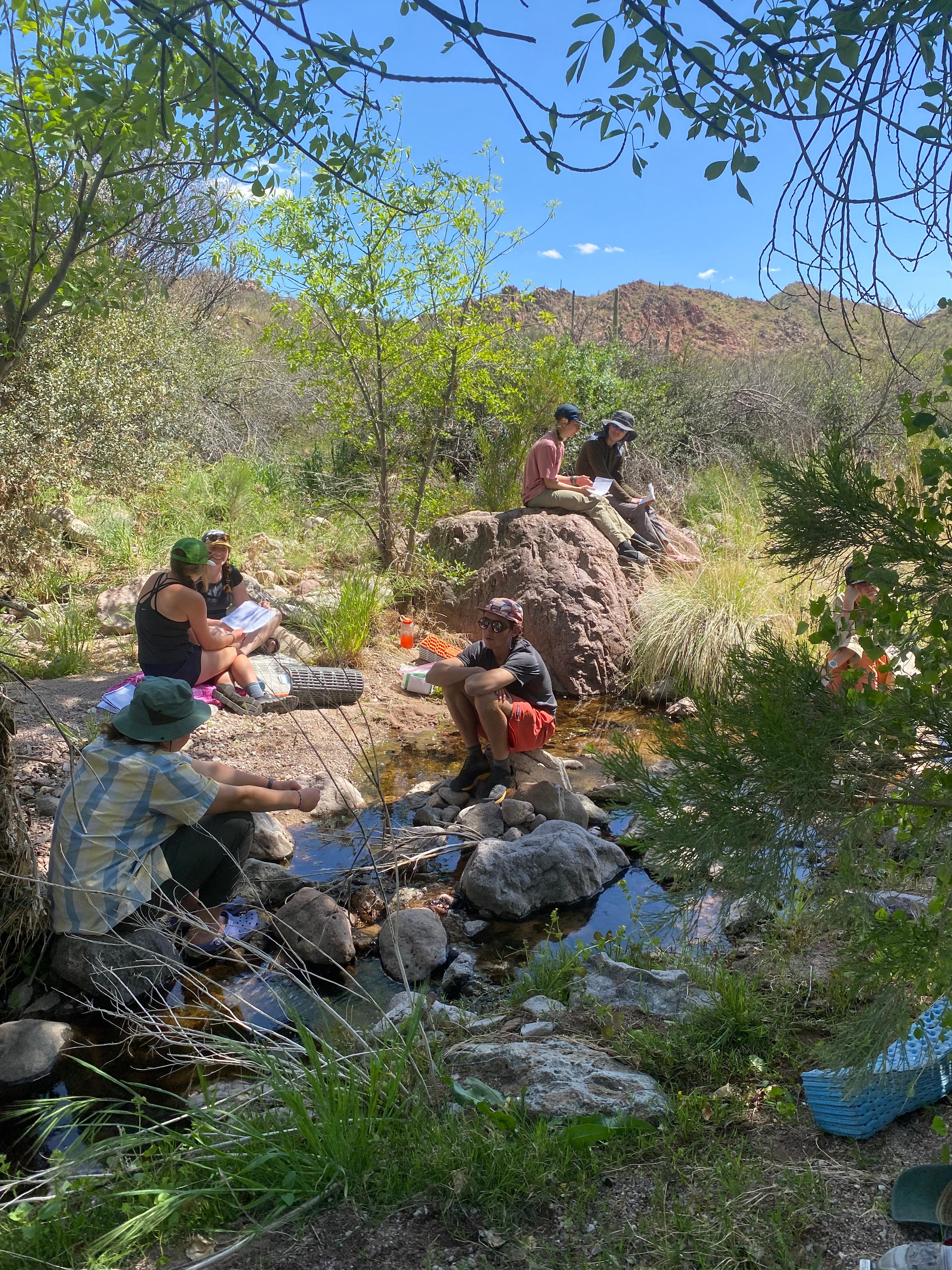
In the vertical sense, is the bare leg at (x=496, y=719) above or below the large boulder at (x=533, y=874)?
above

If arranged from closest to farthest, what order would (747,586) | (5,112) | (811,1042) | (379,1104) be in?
1. (379,1104)
2. (811,1042)
3. (5,112)
4. (747,586)

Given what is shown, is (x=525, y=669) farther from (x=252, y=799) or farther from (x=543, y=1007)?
(x=543, y=1007)

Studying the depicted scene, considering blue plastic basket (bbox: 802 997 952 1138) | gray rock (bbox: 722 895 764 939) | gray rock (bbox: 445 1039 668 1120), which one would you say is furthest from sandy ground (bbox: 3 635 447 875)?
blue plastic basket (bbox: 802 997 952 1138)

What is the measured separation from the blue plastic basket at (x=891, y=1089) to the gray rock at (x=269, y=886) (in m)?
2.68

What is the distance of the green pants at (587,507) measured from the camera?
884cm

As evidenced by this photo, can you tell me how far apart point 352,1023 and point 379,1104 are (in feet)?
4.18

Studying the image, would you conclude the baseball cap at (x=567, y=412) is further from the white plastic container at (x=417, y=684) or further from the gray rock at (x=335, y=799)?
the gray rock at (x=335, y=799)

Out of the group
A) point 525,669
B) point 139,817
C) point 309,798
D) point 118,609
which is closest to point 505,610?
point 525,669

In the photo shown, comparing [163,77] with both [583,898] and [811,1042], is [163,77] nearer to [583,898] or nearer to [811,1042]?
[811,1042]

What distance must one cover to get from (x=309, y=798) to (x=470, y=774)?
164 centimetres

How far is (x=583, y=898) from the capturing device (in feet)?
15.2

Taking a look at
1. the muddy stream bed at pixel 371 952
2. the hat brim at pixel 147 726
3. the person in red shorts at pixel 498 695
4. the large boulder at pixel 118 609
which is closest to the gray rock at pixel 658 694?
the muddy stream bed at pixel 371 952

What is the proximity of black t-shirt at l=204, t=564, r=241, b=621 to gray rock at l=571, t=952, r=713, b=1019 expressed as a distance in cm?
444

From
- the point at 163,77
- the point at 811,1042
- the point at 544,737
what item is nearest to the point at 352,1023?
the point at 811,1042
